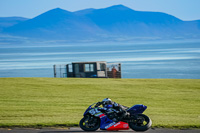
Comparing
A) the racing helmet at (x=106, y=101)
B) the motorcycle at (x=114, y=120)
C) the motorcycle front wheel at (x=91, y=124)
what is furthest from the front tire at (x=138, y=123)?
the motorcycle front wheel at (x=91, y=124)

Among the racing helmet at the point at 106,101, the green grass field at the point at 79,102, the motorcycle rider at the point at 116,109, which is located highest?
the racing helmet at the point at 106,101

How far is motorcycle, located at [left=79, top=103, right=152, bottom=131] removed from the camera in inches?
374

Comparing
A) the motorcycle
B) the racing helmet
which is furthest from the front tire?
the racing helmet

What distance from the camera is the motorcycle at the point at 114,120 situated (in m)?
9.50

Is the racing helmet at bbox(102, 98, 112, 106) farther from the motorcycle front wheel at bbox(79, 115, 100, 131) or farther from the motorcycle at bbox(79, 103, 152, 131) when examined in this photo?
the motorcycle front wheel at bbox(79, 115, 100, 131)

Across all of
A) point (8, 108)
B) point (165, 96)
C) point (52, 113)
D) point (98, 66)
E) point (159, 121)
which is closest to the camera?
point (159, 121)

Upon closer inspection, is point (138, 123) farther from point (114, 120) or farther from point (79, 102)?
point (79, 102)

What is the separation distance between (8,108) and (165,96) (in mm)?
8918

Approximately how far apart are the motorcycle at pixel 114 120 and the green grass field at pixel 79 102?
111 cm

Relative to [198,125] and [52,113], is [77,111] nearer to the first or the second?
[52,113]

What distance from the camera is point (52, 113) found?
12977mm

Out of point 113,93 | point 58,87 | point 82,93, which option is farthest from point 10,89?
point 113,93

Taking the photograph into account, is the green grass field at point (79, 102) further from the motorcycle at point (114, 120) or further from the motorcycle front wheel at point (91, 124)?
the motorcycle at point (114, 120)

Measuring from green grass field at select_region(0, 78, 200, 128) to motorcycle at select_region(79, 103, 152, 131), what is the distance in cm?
111
